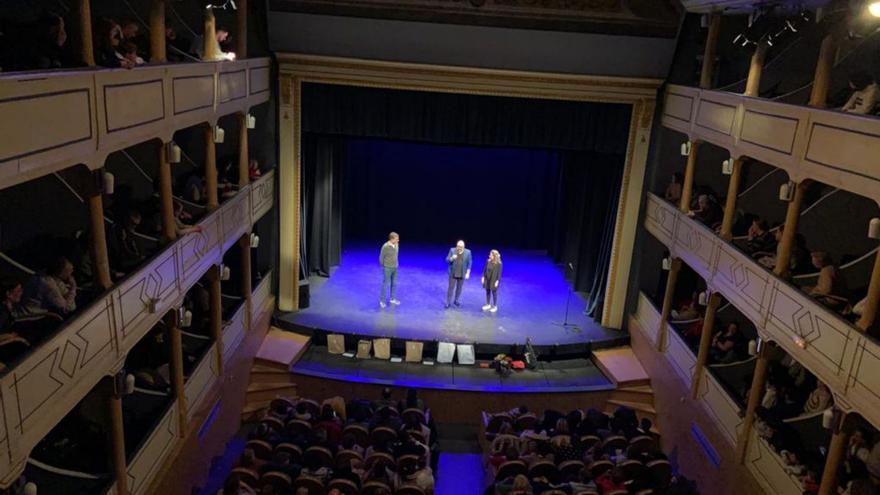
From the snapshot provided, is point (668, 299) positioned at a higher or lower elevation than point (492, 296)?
higher

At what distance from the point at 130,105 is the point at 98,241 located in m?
1.28

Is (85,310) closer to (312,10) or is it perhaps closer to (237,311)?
(237,311)

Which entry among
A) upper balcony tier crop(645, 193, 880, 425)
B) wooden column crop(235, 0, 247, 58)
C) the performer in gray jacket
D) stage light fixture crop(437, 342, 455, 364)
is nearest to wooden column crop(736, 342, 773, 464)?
upper balcony tier crop(645, 193, 880, 425)

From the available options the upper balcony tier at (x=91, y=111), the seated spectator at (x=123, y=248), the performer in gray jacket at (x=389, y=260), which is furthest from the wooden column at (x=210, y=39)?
the performer in gray jacket at (x=389, y=260)

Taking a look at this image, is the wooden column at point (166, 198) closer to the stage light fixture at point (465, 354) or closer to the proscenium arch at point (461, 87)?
the proscenium arch at point (461, 87)

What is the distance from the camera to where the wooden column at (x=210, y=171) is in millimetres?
8789

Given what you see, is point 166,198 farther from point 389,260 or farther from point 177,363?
point 389,260

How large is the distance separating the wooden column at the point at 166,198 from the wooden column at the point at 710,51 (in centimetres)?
761

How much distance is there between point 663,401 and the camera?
1123 cm

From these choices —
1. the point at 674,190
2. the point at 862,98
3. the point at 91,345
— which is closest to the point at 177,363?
the point at 91,345

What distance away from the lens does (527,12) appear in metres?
11.0

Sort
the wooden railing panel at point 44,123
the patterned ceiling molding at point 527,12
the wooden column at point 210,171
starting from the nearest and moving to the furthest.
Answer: the wooden railing panel at point 44,123
the wooden column at point 210,171
the patterned ceiling molding at point 527,12

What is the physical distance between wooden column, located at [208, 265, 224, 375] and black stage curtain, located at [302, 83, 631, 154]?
13.1ft

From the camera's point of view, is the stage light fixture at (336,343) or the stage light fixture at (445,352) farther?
the stage light fixture at (336,343)
